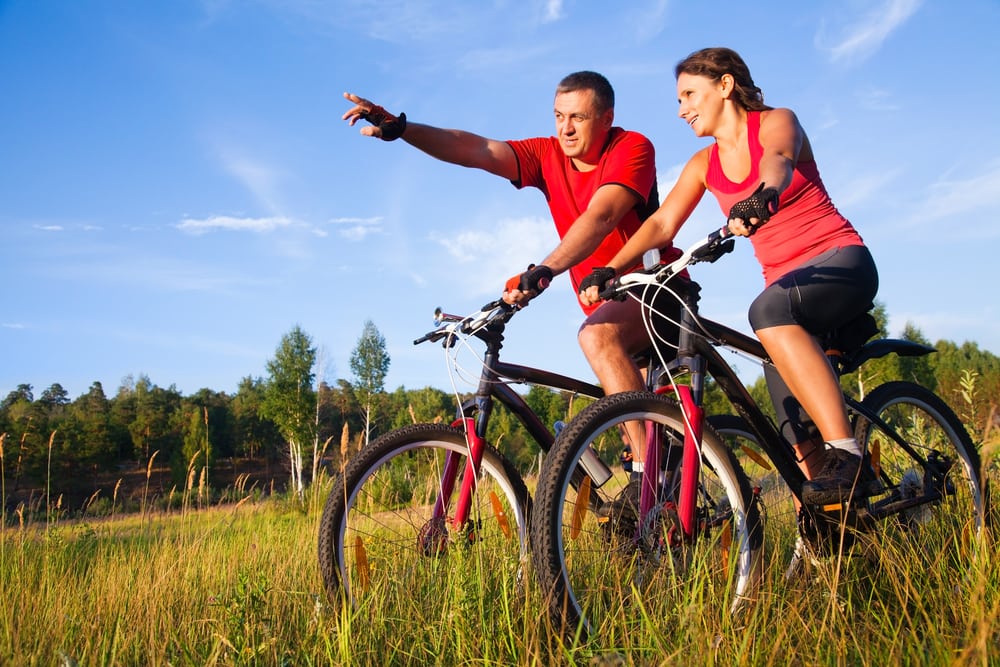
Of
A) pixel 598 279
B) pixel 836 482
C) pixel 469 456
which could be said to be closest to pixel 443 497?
pixel 469 456

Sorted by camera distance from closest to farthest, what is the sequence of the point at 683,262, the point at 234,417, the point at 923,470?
the point at 683,262 < the point at 923,470 < the point at 234,417

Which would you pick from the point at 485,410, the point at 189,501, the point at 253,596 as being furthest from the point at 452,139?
the point at 189,501

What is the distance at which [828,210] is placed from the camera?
3.10 metres

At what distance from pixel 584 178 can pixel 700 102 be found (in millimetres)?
658

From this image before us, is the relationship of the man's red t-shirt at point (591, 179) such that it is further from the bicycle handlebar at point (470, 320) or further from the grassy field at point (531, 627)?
the grassy field at point (531, 627)

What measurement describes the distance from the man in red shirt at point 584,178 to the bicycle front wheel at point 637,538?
0.51m

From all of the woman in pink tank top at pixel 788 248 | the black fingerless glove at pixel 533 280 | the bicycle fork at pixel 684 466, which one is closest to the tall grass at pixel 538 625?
the bicycle fork at pixel 684 466

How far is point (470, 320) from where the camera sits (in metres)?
3.06

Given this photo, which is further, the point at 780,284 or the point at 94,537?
the point at 94,537

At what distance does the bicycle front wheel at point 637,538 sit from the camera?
7.64 ft

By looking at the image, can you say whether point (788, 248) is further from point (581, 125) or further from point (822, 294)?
point (581, 125)

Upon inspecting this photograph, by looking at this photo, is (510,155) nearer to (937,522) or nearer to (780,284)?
(780,284)

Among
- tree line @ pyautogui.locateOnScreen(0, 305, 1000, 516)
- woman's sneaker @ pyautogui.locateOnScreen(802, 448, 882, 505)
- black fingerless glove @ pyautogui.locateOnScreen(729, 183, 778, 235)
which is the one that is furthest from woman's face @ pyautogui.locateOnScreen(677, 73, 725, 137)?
tree line @ pyautogui.locateOnScreen(0, 305, 1000, 516)

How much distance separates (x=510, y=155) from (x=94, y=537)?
6718 millimetres
